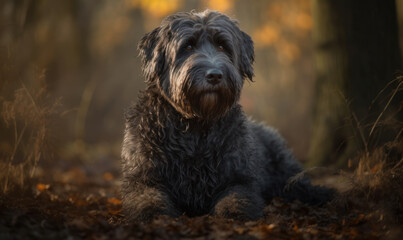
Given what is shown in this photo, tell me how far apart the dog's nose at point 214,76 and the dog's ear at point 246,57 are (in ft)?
2.74

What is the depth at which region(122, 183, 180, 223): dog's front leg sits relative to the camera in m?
4.44

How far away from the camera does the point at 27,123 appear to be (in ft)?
18.6

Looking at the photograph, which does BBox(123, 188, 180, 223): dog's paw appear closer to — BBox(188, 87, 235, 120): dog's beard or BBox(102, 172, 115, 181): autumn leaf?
BBox(188, 87, 235, 120): dog's beard

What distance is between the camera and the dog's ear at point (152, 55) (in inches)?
198

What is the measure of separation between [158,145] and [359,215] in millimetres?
2410

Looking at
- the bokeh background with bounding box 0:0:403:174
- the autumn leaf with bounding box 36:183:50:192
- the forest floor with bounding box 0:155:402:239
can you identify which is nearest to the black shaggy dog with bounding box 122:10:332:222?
the forest floor with bounding box 0:155:402:239

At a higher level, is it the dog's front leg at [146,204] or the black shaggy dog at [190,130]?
the black shaggy dog at [190,130]

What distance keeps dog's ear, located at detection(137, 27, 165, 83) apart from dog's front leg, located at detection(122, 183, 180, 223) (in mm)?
1344

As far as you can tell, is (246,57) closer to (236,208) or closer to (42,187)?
(236,208)

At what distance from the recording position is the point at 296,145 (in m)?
12.5

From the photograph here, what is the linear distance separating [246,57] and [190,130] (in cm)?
123

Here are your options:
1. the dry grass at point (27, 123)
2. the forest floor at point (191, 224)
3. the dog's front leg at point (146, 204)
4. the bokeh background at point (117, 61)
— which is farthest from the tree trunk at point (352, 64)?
the dry grass at point (27, 123)

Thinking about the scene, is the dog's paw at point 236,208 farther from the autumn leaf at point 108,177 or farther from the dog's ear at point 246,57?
the autumn leaf at point 108,177

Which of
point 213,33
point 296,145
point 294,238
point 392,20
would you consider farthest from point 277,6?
point 294,238
